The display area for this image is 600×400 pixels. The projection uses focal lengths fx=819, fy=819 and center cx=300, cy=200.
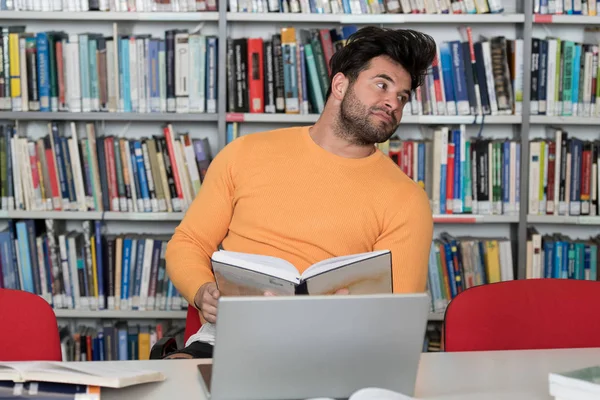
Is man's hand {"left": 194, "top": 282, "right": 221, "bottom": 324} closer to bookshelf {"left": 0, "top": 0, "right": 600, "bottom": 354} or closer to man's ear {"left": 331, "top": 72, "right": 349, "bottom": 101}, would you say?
man's ear {"left": 331, "top": 72, "right": 349, "bottom": 101}

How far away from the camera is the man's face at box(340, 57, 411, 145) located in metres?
2.18

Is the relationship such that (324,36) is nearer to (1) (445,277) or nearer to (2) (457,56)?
(2) (457,56)

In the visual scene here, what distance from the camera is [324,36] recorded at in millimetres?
3000

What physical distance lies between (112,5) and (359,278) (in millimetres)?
1901

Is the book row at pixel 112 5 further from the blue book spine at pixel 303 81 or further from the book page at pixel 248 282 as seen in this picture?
the book page at pixel 248 282

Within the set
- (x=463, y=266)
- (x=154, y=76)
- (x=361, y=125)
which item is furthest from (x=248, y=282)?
(x=463, y=266)

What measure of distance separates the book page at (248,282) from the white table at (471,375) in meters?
0.18

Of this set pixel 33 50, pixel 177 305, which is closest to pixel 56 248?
pixel 177 305

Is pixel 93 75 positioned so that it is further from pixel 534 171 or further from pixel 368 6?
pixel 534 171

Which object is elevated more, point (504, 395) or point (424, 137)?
point (424, 137)

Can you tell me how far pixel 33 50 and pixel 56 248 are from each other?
74 centimetres

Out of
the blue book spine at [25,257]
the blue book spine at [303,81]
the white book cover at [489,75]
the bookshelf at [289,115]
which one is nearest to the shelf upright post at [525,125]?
the bookshelf at [289,115]

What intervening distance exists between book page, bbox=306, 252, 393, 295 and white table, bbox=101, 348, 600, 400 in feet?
0.54

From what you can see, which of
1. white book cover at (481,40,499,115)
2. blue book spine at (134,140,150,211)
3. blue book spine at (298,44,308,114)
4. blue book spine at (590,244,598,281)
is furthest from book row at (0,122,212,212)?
blue book spine at (590,244,598,281)
